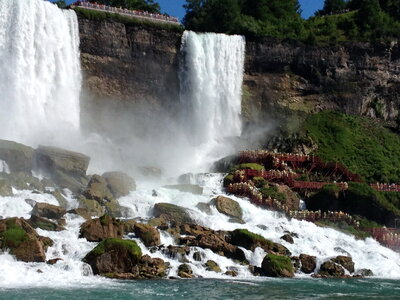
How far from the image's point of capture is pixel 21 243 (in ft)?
86.0

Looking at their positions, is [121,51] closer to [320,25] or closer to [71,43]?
[71,43]

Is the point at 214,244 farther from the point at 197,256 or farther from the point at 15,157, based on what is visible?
the point at 15,157

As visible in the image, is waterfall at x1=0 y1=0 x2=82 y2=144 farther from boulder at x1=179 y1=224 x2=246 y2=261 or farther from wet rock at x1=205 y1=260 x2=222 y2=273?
wet rock at x1=205 y1=260 x2=222 y2=273

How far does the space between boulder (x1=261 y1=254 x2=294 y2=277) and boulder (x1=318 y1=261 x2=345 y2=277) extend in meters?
2.31

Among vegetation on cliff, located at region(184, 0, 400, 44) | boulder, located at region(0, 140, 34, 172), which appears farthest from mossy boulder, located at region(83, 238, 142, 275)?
vegetation on cliff, located at region(184, 0, 400, 44)

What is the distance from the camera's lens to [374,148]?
60.2 metres

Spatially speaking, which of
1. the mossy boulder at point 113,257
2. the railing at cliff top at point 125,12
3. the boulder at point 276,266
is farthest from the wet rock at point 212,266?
the railing at cliff top at point 125,12

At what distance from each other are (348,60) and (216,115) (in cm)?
1548

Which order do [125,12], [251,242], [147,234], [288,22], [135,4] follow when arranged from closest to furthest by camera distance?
1. [147,234]
2. [251,242]
3. [125,12]
4. [288,22]
5. [135,4]

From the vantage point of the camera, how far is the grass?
56219 mm

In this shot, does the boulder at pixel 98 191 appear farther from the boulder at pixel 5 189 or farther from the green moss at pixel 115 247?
the green moss at pixel 115 247

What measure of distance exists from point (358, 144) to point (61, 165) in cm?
3108

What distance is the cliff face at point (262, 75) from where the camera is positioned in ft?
189

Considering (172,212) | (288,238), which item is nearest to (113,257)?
(172,212)
